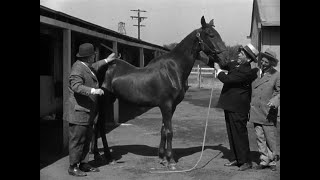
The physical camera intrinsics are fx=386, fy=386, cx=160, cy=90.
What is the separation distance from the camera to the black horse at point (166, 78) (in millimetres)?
5801

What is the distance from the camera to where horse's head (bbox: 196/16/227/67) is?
575 centimetres

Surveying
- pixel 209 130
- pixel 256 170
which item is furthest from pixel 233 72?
pixel 209 130

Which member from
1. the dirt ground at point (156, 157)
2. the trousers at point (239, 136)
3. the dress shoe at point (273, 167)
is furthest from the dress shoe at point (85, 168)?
the dress shoe at point (273, 167)

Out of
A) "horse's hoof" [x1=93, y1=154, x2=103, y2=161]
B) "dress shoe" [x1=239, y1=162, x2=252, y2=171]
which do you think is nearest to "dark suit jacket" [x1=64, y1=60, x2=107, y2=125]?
"horse's hoof" [x1=93, y1=154, x2=103, y2=161]

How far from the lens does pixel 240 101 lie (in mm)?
5719

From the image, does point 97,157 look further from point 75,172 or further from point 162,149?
point 162,149

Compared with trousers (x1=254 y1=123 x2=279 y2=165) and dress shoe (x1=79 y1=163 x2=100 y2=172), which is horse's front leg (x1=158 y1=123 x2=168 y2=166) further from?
trousers (x1=254 y1=123 x2=279 y2=165)

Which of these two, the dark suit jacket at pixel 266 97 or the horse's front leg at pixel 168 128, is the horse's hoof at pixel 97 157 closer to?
the horse's front leg at pixel 168 128

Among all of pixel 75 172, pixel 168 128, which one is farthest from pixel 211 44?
pixel 75 172

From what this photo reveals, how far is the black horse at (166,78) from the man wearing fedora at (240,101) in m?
0.30
